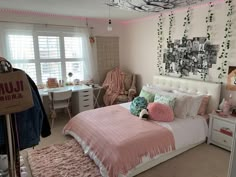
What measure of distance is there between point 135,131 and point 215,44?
2.05m

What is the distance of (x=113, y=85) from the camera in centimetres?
471

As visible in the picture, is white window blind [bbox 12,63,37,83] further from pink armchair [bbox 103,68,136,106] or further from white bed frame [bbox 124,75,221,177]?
white bed frame [bbox 124,75,221,177]

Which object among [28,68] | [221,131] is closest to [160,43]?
[221,131]

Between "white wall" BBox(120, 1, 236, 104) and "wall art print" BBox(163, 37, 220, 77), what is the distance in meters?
0.10

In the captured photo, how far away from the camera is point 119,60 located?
17.4ft

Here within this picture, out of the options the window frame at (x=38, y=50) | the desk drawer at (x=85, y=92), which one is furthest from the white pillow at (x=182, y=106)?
the window frame at (x=38, y=50)

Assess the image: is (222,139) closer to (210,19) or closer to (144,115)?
(144,115)

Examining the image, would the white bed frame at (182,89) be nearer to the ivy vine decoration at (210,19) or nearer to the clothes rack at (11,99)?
the ivy vine decoration at (210,19)

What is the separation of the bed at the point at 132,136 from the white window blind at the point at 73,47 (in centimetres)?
194

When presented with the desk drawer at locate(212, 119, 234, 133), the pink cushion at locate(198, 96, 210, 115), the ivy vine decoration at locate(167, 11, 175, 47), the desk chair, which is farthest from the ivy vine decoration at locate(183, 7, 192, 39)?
the desk chair

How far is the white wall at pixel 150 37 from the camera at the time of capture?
119 inches

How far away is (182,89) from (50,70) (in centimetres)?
299

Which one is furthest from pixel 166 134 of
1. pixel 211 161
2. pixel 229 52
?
pixel 229 52

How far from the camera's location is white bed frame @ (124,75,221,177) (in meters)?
2.37
